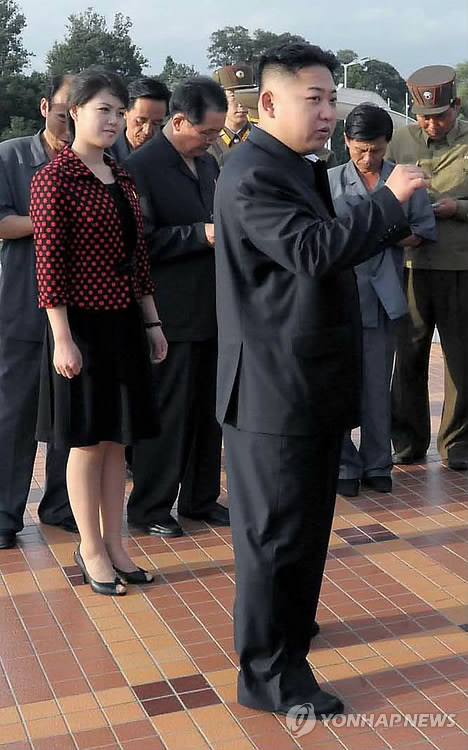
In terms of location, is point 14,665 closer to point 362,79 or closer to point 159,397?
point 159,397

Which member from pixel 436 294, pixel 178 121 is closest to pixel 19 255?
pixel 178 121

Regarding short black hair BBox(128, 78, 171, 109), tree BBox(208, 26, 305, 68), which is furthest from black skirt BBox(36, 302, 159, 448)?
tree BBox(208, 26, 305, 68)

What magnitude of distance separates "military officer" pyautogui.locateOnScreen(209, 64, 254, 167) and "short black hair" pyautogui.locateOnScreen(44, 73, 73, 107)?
1735 millimetres

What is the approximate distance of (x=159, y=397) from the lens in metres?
4.62

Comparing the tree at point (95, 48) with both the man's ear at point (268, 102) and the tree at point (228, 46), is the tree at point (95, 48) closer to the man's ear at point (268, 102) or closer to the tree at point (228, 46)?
the tree at point (228, 46)

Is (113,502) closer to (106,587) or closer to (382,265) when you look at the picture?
(106,587)

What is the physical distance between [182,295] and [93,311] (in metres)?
0.80

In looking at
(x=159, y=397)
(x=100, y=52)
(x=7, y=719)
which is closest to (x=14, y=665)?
(x=7, y=719)

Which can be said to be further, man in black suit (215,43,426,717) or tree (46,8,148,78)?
tree (46,8,148,78)

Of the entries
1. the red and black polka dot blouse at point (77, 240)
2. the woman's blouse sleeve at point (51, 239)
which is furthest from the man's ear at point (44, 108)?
the woman's blouse sleeve at point (51, 239)

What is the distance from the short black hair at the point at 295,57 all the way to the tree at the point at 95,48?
68660 millimetres

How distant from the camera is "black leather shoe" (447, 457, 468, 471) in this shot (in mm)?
5574

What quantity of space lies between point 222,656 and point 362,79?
9210 cm

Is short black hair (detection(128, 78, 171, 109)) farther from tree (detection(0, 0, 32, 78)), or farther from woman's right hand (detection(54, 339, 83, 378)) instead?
tree (detection(0, 0, 32, 78))
